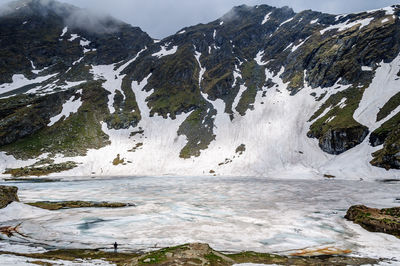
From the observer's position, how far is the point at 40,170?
96062 mm

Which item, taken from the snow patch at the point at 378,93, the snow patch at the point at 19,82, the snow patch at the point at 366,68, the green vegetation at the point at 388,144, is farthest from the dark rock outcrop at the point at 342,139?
the snow patch at the point at 19,82

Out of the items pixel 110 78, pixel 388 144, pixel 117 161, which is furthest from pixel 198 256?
pixel 110 78

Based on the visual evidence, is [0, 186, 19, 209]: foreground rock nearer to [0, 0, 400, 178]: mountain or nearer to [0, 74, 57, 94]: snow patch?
[0, 0, 400, 178]: mountain

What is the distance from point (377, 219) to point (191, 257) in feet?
57.2

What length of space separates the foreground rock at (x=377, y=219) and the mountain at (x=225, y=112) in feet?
183

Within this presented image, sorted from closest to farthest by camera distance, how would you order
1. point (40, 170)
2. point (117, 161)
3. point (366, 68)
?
→ point (40, 170)
point (117, 161)
point (366, 68)

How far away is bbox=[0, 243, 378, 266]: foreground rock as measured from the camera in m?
11.5

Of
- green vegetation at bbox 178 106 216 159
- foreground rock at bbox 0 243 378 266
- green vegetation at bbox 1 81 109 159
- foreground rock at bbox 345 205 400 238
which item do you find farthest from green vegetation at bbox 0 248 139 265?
green vegetation at bbox 1 81 109 159

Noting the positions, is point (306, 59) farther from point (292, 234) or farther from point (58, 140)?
point (292, 234)

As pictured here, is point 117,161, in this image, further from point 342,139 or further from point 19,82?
point 19,82

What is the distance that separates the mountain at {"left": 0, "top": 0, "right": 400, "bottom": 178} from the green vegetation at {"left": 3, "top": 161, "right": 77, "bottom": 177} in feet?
1.94

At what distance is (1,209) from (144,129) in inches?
4418

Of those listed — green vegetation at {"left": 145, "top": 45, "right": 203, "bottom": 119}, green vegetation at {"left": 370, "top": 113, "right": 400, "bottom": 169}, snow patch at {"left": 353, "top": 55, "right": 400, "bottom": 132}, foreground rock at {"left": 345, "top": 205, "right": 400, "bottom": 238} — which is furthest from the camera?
green vegetation at {"left": 145, "top": 45, "right": 203, "bottom": 119}

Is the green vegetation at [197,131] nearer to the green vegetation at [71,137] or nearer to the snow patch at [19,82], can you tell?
the green vegetation at [71,137]
